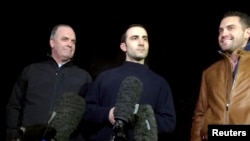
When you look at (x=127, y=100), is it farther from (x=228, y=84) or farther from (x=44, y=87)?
(x=44, y=87)

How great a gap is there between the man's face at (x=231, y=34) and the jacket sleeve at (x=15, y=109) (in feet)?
4.06

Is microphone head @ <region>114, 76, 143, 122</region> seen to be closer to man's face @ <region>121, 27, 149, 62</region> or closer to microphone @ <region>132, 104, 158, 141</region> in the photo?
microphone @ <region>132, 104, 158, 141</region>

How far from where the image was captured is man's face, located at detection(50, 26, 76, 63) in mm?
2748

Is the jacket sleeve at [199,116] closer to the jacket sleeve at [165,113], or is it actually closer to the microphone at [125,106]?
the jacket sleeve at [165,113]

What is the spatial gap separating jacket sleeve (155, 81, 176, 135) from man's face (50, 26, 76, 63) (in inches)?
27.2

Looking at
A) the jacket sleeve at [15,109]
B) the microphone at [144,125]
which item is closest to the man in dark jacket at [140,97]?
the microphone at [144,125]

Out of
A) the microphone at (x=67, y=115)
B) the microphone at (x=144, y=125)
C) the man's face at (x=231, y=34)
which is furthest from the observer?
the man's face at (x=231, y=34)

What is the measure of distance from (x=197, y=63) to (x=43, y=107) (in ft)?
5.98

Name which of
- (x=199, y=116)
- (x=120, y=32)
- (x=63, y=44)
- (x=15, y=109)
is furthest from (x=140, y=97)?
(x=120, y=32)

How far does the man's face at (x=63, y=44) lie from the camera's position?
2.75 metres

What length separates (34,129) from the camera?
1.88m

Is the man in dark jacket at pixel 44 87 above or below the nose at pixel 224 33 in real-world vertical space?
below

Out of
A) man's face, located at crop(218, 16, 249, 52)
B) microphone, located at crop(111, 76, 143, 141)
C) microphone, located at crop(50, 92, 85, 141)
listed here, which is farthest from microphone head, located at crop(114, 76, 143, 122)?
man's face, located at crop(218, 16, 249, 52)

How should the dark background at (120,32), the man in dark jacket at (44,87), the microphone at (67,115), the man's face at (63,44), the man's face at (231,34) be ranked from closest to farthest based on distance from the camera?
the microphone at (67,115) < the man's face at (231,34) < the man in dark jacket at (44,87) < the man's face at (63,44) < the dark background at (120,32)
